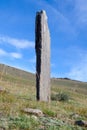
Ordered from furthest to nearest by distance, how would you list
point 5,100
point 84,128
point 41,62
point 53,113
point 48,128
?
1. point 41,62
2. point 5,100
3. point 53,113
4. point 84,128
5. point 48,128

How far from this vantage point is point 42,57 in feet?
56.3

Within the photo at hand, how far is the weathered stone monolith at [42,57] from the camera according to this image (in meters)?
16.9

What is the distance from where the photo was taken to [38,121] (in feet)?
32.7

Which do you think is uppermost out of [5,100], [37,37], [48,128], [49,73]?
[37,37]

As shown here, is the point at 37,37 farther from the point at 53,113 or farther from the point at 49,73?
the point at 53,113

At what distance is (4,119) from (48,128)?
1.08m

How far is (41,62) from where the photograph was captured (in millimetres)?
17016

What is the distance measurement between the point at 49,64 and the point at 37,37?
1.33 meters

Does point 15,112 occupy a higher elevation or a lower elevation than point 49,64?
lower

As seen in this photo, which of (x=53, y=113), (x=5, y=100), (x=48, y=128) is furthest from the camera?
(x=5, y=100)

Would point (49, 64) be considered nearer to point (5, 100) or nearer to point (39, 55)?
point (39, 55)

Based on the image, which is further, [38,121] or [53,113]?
[53,113]

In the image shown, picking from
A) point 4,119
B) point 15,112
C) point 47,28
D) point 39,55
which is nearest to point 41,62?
point 39,55

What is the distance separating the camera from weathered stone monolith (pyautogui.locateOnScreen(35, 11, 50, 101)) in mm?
16891
